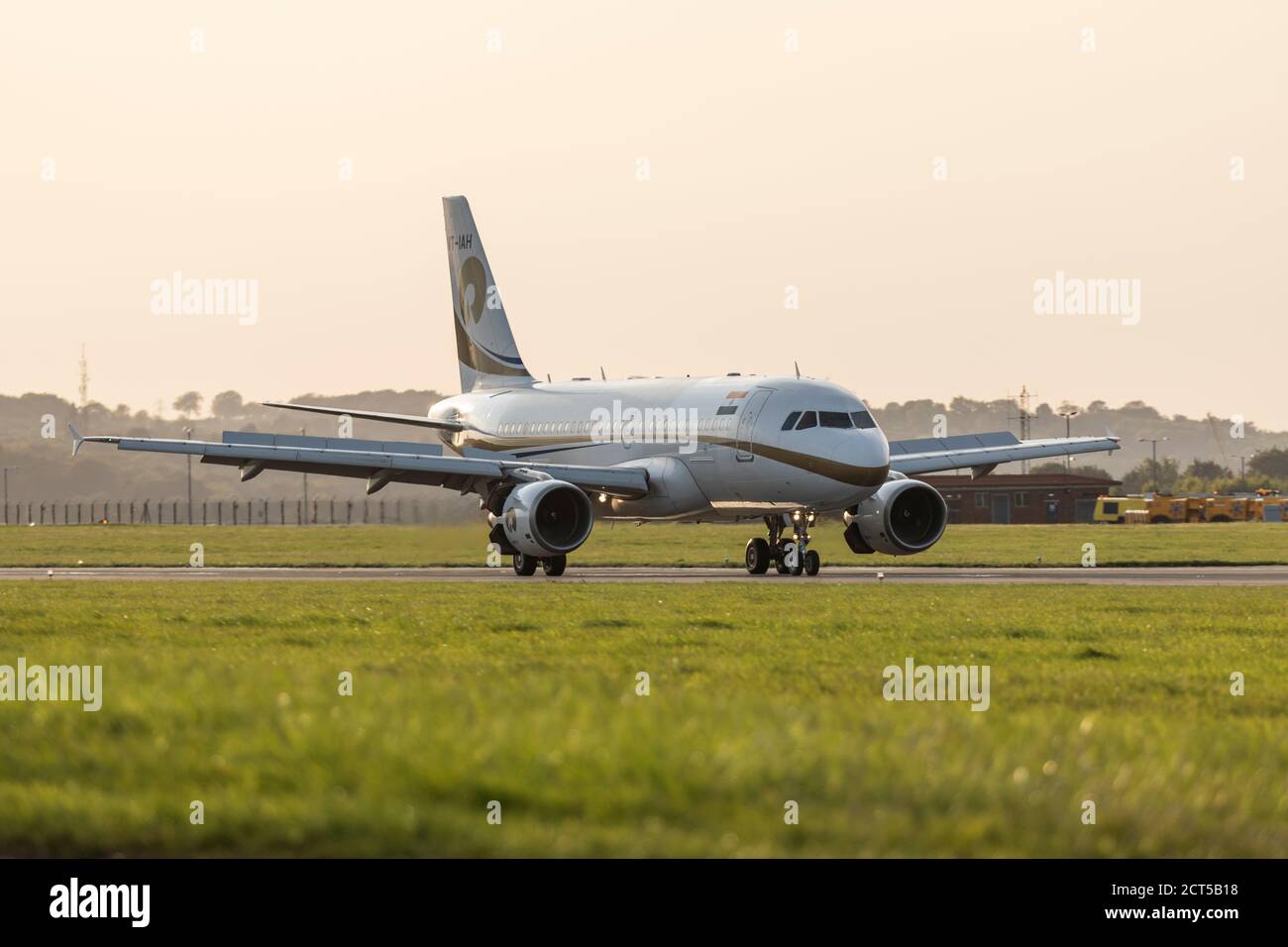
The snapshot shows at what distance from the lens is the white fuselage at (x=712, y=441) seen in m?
40.8

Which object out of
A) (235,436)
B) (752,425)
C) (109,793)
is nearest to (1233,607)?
(752,425)

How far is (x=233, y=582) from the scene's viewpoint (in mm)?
39812

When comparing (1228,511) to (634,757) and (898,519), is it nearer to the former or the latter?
(898,519)

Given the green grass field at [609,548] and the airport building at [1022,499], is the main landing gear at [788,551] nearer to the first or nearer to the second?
the green grass field at [609,548]

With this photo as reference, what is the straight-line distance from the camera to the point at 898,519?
4362 centimetres

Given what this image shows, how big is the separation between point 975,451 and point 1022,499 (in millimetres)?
126269

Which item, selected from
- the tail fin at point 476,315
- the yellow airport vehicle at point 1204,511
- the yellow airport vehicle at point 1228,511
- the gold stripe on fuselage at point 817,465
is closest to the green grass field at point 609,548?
the gold stripe on fuselage at point 817,465

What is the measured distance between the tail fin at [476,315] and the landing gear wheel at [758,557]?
14599mm

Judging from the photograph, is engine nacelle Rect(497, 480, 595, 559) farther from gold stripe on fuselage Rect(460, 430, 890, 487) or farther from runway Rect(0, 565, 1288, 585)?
gold stripe on fuselage Rect(460, 430, 890, 487)

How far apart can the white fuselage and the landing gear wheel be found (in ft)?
2.36

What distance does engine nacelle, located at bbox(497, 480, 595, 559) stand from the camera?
4225 centimetres

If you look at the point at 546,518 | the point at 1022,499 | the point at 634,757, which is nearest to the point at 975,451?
the point at 546,518
